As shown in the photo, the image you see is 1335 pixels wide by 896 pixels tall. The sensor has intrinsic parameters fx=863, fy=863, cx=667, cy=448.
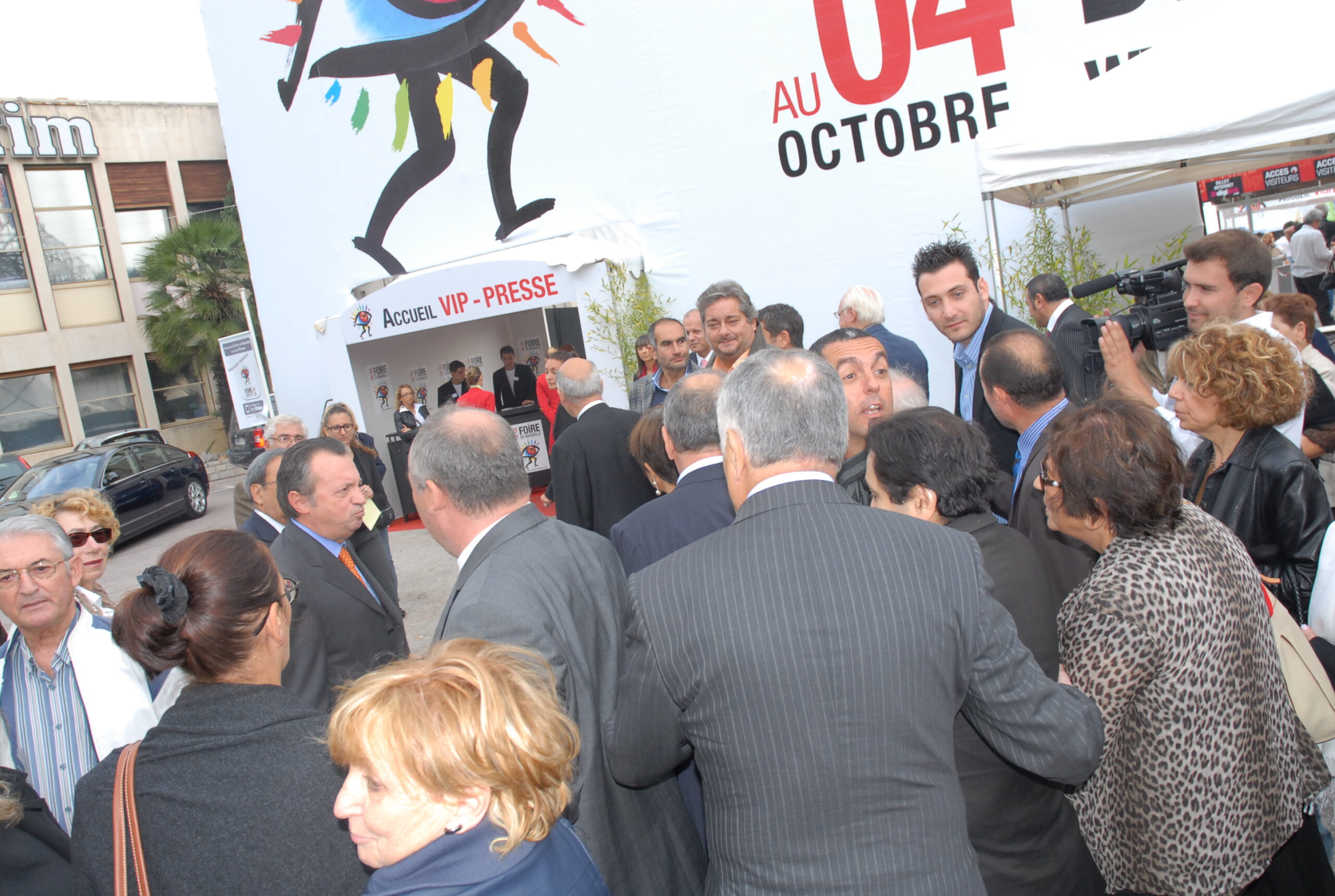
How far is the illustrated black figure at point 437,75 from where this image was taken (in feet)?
31.5

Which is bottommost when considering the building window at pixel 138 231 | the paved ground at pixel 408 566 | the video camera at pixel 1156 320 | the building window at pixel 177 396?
the paved ground at pixel 408 566

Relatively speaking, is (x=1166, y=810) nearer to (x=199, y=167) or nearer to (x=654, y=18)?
(x=654, y=18)

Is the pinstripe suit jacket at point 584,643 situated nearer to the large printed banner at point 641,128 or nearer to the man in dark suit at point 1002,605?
the man in dark suit at point 1002,605

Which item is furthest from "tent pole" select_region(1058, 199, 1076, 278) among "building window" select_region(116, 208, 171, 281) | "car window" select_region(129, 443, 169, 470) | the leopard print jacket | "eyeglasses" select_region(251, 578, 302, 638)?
"building window" select_region(116, 208, 171, 281)

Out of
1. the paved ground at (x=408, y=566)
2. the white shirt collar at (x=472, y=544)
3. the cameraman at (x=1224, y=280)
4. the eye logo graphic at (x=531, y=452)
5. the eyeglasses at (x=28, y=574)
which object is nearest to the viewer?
the white shirt collar at (x=472, y=544)

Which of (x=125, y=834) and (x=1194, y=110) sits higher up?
(x=1194, y=110)

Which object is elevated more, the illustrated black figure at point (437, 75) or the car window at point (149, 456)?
the illustrated black figure at point (437, 75)

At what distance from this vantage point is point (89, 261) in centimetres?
2389

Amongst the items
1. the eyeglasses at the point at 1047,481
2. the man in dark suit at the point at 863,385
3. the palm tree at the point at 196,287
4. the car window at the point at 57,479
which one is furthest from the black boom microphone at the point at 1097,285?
the palm tree at the point at 196,287

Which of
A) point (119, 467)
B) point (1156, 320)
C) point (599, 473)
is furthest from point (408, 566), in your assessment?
point (119, 467)

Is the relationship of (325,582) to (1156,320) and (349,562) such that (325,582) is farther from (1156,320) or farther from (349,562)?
(1156,320)

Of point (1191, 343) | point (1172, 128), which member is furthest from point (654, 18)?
point (1191, 343)

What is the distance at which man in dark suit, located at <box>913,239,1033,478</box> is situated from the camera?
4109 mm

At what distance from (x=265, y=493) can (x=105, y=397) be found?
80.2 ft
